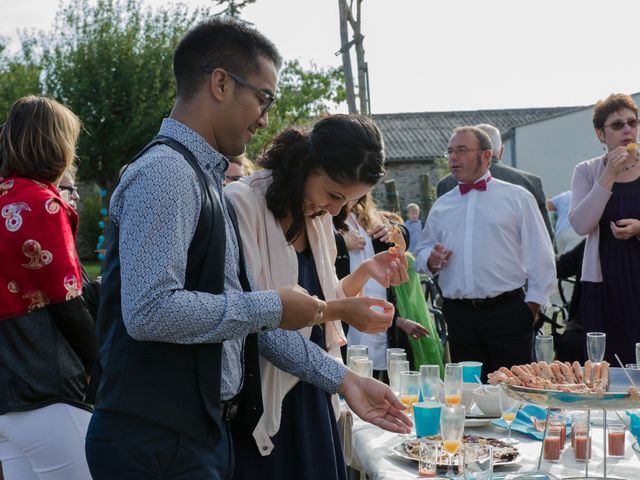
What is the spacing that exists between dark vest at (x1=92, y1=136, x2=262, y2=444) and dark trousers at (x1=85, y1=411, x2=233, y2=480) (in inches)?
1.1

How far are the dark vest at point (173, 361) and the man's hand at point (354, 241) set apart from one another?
3.18 meters

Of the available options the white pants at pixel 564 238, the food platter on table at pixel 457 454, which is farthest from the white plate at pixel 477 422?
the white pants at pixel 564 238

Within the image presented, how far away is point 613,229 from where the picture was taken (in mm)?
4805

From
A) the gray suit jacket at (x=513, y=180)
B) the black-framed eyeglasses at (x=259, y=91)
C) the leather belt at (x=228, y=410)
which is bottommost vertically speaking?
the leather belt at (x=228, y=410)

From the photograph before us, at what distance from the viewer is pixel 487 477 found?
2307mm

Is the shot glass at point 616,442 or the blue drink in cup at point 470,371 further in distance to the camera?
the blue drink in cup at point 470,371

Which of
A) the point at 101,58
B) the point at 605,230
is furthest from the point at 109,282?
the point at 101,58

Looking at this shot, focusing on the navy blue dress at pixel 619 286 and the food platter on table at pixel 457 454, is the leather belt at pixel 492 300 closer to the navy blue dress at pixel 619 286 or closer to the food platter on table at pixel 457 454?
the navy blue dress at pixel 619 286

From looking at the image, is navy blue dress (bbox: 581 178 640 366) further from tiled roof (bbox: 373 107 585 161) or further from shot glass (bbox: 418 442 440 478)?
tiled roof (bbox: 373 107 585 161)

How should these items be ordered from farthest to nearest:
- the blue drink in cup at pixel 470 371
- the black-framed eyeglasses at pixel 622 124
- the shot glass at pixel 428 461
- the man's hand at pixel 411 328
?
the man's hand at pixel 411 328
the black-framed eyeglasses at pixel 622 124
the blue drink in cup at pixel 470 371
the shot glass at pixel 428 461

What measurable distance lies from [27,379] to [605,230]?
3.36 m

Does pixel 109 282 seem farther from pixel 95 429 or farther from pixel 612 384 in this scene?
pixel 612 384

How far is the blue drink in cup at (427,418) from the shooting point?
2926 millimetres

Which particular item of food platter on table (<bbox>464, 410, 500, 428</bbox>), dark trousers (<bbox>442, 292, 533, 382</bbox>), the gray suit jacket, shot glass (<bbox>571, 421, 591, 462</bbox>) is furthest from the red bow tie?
shot glass (<bbox>571, 421, 591, 462</bbox>)
